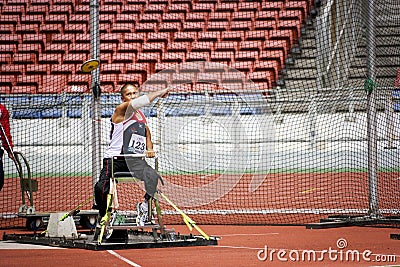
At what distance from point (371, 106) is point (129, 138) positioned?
4.92 m

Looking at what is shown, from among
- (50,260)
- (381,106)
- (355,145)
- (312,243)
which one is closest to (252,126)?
(381,106)

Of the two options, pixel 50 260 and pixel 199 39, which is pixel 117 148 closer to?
pixel 50 260

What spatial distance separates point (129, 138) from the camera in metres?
9.36

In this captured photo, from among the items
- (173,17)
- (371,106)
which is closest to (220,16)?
(173,17)

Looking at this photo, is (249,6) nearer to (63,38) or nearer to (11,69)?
(63,38)

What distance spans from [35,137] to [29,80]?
526cm

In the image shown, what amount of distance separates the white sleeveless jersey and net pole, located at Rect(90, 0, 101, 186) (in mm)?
3293

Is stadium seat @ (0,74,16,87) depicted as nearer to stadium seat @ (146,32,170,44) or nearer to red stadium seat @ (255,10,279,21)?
stadium seat @ (146,32,170,44)

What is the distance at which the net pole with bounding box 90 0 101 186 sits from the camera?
12727 mm

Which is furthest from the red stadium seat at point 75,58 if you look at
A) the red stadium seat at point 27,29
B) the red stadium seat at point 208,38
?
the red stadium seat at point 208,38

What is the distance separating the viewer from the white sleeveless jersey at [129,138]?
935 centimetres

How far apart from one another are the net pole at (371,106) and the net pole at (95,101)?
4.02 meters

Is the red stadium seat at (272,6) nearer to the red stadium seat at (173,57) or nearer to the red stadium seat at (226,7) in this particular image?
the red stadium seat at (226,7)

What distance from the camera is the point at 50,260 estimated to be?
820cm
